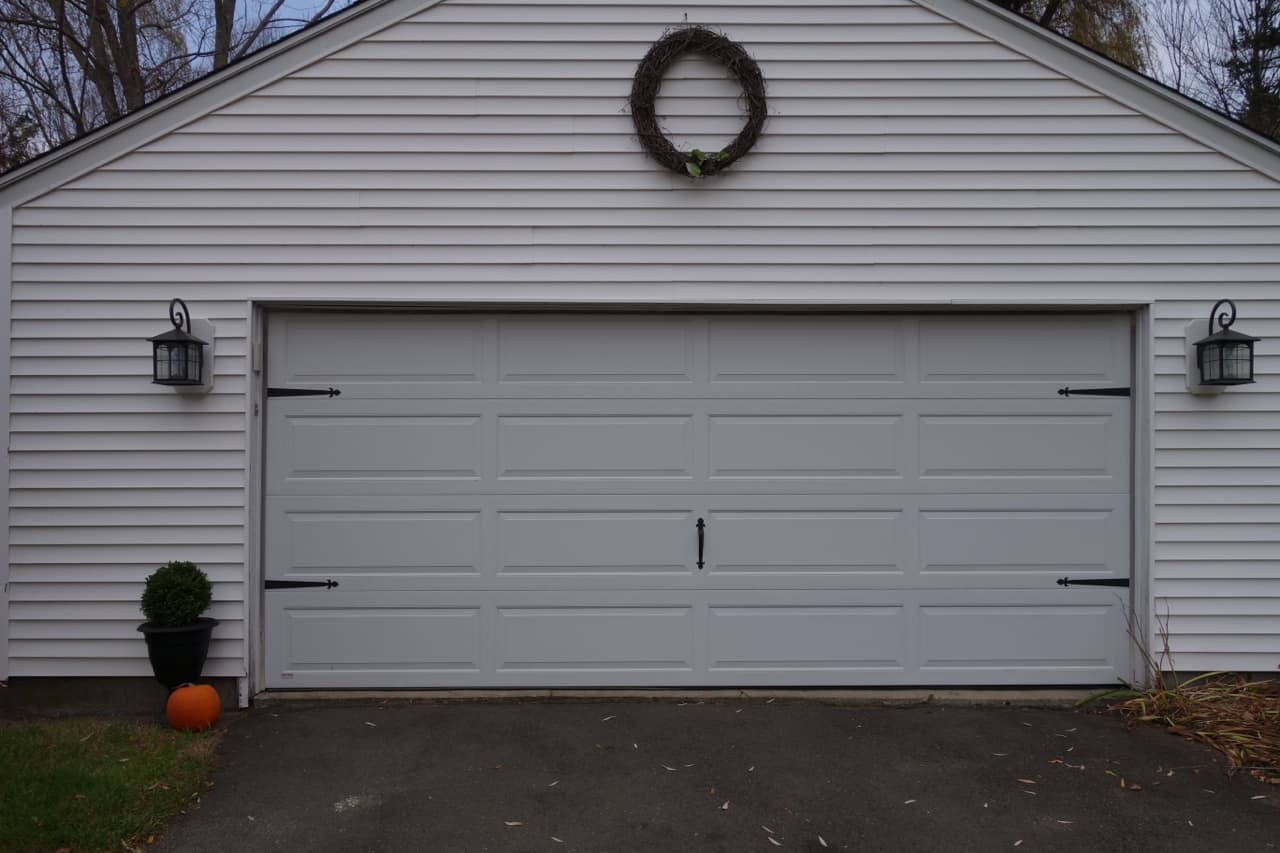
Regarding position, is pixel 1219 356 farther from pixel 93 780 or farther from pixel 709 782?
pixel 93 780

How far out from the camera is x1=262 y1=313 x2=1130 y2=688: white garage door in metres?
5.00

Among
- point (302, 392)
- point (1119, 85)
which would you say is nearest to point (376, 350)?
point (302, 392)

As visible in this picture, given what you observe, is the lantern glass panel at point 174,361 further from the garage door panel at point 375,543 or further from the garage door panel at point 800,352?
the garage door panel at point 800,352

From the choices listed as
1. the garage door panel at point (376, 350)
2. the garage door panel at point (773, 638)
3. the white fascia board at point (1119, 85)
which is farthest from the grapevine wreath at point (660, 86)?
the garage door panel at point (773, 638)

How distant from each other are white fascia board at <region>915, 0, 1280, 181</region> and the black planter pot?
519 cm

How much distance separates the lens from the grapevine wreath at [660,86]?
4852mm

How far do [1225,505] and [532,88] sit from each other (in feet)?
14.7

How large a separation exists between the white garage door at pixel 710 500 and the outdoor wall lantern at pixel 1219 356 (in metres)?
0.34

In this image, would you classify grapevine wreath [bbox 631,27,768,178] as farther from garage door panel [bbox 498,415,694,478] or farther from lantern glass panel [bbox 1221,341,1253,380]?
lantern glass panel [bbox 1221,341,1253,380]

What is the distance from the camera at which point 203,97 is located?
4848 millimetres

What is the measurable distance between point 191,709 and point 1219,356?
5631mm

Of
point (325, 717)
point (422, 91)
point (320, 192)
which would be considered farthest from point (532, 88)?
point (325, 717)

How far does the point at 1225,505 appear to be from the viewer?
4.91 m

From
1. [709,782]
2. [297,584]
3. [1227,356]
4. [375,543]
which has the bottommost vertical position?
[709,782]
